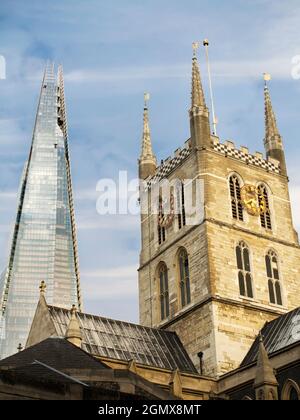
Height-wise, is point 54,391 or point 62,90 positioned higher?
point 62,90

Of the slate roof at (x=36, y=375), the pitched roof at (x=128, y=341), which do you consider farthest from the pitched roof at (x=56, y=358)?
the pitched roof at (x=128, y=341)

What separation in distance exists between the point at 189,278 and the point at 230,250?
281cm

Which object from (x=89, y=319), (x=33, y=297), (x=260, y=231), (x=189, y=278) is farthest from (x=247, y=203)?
(x=33, y=297)

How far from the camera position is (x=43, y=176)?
153750mm

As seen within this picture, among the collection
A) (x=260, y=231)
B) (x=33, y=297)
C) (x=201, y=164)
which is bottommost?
(x=260, y=231)

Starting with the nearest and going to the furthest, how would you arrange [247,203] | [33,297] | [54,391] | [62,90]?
[54,391] → [247,203] → [33,297] → [62,90]

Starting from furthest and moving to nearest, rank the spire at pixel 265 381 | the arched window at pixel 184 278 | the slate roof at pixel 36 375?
1. the arched window at pixel 184 278
2. the spire at pixel 265 381
3. the slate roof at pixel 36 375

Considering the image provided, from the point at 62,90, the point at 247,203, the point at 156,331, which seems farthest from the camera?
the point at 62,90

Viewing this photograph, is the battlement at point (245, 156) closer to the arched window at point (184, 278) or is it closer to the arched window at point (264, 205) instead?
the arched window at point (264, 205)

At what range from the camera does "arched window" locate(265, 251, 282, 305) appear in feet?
134

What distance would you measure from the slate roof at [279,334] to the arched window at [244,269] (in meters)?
2.21

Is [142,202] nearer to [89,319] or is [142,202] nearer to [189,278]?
[189,278]

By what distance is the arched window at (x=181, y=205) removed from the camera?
42.7m

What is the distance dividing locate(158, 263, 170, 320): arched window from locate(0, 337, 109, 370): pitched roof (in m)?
14.5
